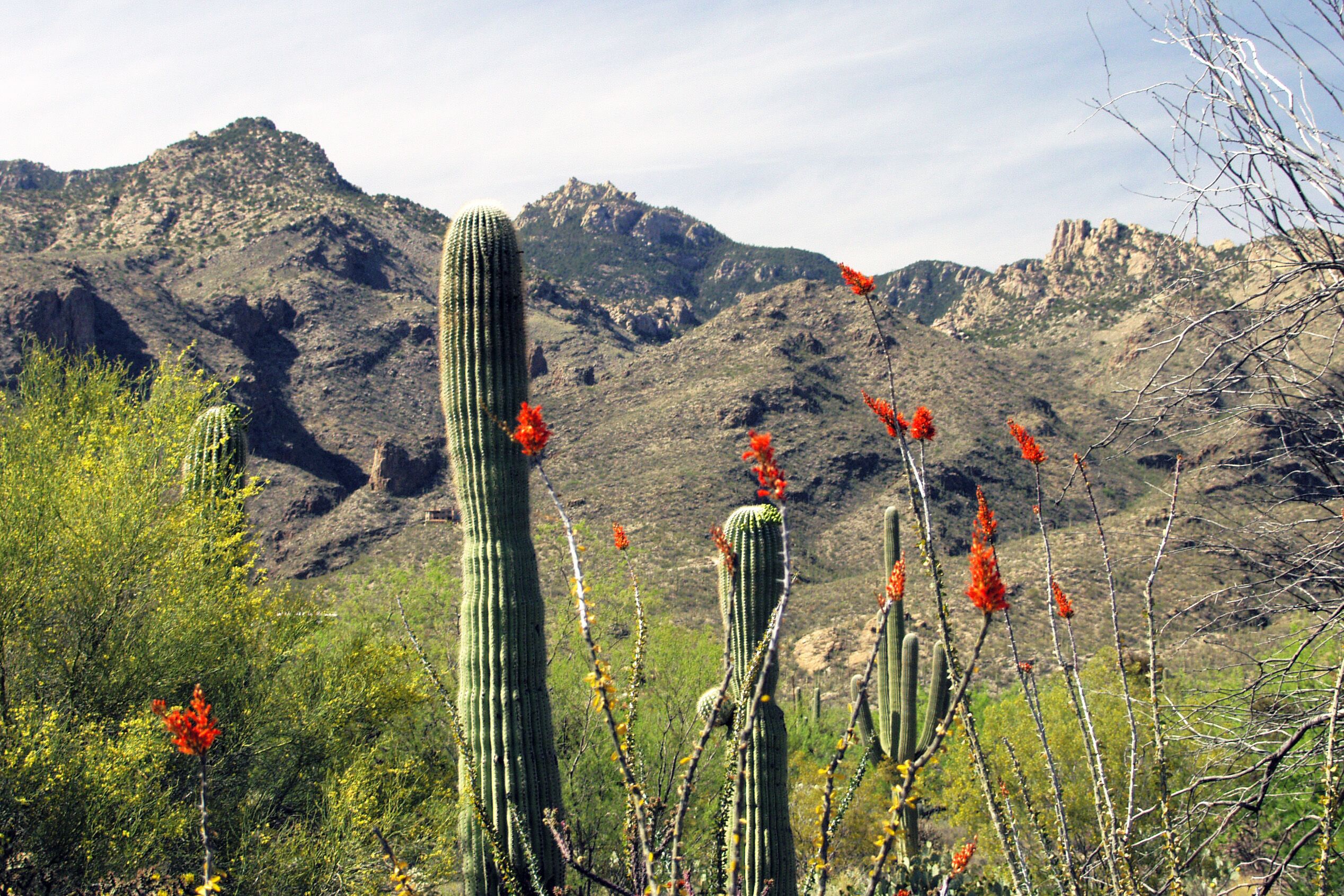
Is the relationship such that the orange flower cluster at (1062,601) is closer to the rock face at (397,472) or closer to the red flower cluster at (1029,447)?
the red flower cluster at (1029,447)

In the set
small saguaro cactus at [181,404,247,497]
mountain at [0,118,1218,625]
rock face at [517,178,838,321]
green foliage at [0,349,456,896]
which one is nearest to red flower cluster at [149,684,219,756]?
green foliage at [0,349,456,896]

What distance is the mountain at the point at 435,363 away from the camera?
38.7m

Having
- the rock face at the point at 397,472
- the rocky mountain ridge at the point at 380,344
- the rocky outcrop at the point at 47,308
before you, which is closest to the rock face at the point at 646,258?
the rocky mountain ridge at the point at 380,344

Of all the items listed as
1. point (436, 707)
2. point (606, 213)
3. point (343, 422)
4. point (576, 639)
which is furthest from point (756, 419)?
point (606, 213)

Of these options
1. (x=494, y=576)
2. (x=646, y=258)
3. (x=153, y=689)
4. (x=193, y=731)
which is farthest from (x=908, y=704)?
(x=646, y=258)

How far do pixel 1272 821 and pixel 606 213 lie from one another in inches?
4687

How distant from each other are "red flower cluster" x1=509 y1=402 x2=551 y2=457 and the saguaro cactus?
4579mm

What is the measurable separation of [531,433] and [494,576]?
4.90 metres

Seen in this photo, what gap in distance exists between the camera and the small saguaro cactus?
1145 cm

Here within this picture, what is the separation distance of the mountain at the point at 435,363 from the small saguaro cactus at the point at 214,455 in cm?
1626

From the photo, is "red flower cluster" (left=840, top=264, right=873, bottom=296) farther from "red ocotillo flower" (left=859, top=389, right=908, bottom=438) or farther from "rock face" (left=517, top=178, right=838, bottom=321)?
"rock face" (left=517, top=178, right=838, bottom=321)

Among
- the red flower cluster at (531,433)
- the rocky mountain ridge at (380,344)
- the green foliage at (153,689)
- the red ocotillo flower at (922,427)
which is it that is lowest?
the green foliage at (153,689)

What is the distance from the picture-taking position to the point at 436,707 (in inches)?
537

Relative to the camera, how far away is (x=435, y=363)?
186ft
